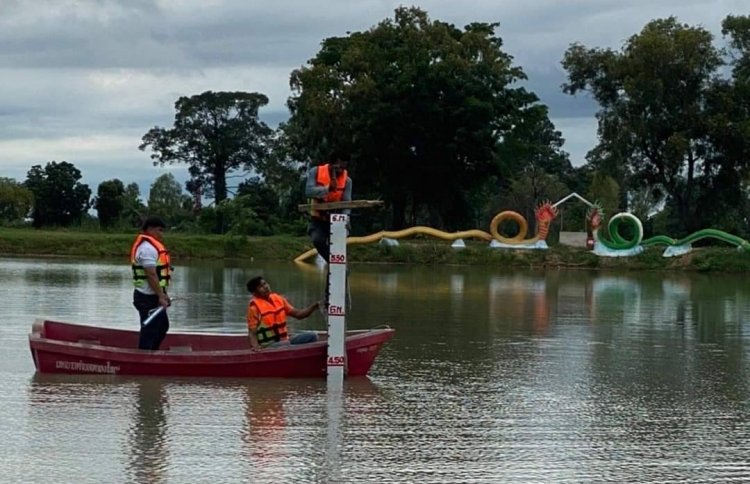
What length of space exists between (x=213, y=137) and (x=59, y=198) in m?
19.6

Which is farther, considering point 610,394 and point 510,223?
point 510,223

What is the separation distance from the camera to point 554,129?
9706cm

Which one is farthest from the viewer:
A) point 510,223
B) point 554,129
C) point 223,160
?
point 554,129

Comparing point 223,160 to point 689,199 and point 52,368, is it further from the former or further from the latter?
point 52,368

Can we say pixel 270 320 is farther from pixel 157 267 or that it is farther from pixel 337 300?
pixel 157 267

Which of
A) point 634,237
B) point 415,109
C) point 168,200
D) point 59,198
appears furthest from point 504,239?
point 168,200

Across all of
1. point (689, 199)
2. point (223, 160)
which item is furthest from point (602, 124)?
point (223, 160)

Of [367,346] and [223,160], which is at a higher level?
[223,160]

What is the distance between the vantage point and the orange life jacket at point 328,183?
1245cm

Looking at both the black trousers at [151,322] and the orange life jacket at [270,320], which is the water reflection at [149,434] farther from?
the orange life jacket at [270,320]

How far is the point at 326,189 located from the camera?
40.7ft

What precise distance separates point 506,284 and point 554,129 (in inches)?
2519

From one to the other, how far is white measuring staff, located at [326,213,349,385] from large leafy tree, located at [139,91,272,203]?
72.9 m

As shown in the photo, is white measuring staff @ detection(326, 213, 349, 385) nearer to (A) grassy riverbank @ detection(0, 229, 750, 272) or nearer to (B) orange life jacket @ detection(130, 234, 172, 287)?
(B) orange life jacket @ detection(130, 234, 172, 287)
